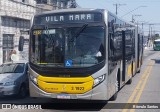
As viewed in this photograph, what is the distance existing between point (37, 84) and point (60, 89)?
2.53 feet

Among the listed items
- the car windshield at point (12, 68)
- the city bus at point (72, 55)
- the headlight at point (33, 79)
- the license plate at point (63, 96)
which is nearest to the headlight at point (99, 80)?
the city bus at point (72, 55)

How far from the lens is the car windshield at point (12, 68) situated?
14746mm

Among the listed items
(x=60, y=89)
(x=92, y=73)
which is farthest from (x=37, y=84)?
(x=92, y=73)

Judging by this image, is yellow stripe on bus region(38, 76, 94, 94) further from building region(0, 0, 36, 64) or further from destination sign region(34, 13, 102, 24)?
building region(0, 0, 36, 64)

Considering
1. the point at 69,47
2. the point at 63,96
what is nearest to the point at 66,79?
the point at 63,96

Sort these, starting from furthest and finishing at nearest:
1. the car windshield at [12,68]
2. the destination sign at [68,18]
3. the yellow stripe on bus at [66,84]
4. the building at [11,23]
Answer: the building at [11,23], the car windshield at [12,68], the destination sign at [68,18], the yellow stripe on bus at [66,84]

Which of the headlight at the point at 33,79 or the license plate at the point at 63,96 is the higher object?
the headlight at the point at 33,79

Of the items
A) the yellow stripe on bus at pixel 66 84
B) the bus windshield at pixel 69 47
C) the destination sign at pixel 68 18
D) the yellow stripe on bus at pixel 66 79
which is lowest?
the yellow stripe on bus at pixel 66 84

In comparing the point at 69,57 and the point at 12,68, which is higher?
the point at 69,57

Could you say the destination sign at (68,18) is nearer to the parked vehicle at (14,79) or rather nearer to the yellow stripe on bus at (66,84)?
the yellow stripe on bus at (66,84)

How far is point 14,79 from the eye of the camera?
1372cm

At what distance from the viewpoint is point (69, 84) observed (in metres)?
10.5

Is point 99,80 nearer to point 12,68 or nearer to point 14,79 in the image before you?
point 14,79

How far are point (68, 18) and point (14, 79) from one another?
13.2 ft
